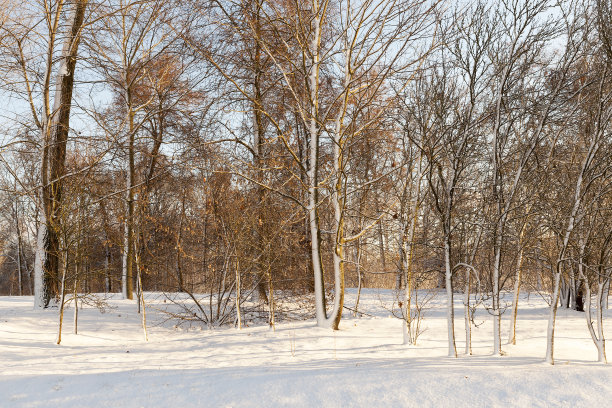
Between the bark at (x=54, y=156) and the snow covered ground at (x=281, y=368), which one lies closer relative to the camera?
the snow covered ground at (x=281, y=368)

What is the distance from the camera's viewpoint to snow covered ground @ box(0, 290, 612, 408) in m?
4.82

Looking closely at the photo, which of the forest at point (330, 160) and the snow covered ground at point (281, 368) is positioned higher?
the forest at point (330, 160)

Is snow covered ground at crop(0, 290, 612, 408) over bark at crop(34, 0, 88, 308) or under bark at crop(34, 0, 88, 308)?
under

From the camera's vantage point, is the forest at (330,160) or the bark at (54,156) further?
the bark at (54,156)

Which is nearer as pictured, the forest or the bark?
the forest

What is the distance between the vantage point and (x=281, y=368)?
20.7 ft

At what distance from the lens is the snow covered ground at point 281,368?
4816mm

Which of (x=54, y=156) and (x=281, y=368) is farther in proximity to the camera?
(x=54, y=156)

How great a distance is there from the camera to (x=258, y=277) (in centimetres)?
1164

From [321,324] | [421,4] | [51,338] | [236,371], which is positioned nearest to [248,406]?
[236,371]

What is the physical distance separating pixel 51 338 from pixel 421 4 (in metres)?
9.95

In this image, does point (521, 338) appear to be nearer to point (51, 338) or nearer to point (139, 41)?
point (51, 338)

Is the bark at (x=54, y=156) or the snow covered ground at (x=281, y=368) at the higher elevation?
the bark at (x=54, y=156)

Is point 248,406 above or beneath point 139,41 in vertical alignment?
beneath
